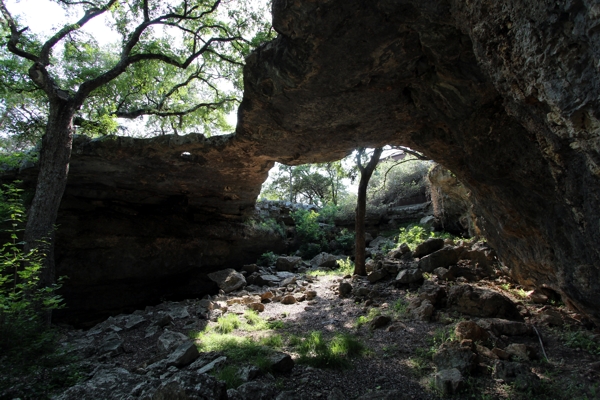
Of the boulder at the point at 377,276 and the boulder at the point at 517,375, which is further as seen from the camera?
the boulder at the point at 377,276

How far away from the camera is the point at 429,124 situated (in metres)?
4.98

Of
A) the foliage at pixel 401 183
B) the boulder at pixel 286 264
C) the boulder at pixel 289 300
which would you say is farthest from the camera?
the foliage at pixel 401 183

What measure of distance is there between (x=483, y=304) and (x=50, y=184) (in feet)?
25.4

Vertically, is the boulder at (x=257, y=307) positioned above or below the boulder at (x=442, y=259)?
below

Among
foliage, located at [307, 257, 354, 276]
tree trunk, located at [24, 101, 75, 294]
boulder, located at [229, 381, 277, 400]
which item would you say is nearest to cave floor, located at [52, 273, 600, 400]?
boulder, located at [229, 381, 277, 400]

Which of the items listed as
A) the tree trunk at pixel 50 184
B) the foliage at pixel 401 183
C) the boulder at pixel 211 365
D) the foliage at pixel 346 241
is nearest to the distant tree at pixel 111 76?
the tree trunk at pixel 50 184

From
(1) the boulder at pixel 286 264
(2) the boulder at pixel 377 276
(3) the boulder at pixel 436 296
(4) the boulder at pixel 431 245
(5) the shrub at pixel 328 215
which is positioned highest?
(5) the shrub at pixel 328 215

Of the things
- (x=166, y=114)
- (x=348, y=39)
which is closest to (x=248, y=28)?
(x=166, y=114)

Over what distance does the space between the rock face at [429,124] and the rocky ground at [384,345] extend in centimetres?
Answer: 81

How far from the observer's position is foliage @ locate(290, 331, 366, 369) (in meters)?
3.56

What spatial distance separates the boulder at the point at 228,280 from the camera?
362 inches

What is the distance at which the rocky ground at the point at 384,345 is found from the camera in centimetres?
284

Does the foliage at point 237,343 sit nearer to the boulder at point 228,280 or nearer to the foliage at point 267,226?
the boulder at point 228,280

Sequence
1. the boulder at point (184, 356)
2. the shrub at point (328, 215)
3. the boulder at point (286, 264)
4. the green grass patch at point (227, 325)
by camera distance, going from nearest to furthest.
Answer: the boulder at point (184, 356)
the green grass patch at point (227, 325)
the boulder at point (286, 264)
the shrub at point (328, 215)
